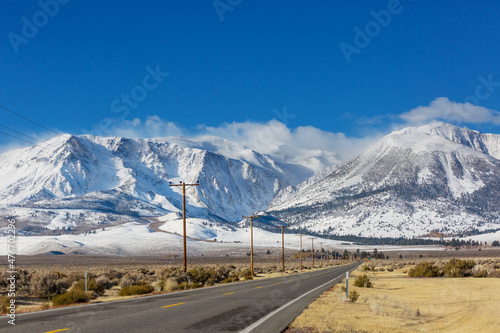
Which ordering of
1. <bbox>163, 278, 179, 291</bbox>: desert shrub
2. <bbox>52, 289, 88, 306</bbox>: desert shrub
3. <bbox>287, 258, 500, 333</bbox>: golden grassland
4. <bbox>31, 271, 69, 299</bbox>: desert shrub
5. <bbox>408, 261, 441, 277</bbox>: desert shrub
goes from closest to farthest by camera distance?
<bbox>287, 258, 500, 333</bbox>: golden grassland < <bbox>52, 289, 88, 306</bbox>: desert shrub < <bbox>31, 271, 69, 299</bbox>: desert shrub < <bbox>163, 278, 179, 291</bbox>: desert shrub < <bbox>408, 261, 441, 277</bbox>: desert shrub

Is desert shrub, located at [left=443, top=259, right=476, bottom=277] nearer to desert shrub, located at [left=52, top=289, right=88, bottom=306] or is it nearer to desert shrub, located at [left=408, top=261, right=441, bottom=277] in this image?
desert shrub, located at [left=408, top=261, right=441, bottom=277]

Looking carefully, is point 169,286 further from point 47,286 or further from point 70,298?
point 70,298

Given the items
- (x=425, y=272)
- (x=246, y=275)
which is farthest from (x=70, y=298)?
(x=425, y=272)

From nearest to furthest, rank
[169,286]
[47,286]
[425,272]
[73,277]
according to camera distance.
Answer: [47,286] → [169,286] → [73,277] → [425,272]

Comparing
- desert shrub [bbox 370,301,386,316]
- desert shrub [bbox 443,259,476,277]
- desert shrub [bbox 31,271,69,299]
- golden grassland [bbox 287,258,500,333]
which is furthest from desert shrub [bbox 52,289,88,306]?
desert shrub [bbox 443,259,476,277]

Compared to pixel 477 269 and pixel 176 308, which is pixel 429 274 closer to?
pixel 477 269

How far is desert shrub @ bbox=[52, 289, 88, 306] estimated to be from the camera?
60.5ft

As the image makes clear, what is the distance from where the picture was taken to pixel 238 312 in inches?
593

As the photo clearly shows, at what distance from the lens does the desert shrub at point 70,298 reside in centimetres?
1845

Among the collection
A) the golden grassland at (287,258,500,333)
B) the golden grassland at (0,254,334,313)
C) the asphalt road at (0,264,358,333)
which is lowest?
the golden grassland at (0,254,334,313)

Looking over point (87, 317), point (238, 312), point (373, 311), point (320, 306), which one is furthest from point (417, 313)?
point (87, 317)

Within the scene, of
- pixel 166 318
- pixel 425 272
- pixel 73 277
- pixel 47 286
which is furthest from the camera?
pixel 425 272

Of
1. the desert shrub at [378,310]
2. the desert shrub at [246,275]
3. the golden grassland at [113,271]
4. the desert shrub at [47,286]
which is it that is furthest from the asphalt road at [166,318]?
the desert shrub at [246,275]

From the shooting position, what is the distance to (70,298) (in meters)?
19.1
